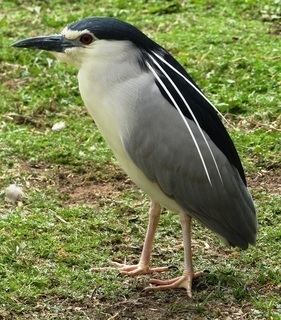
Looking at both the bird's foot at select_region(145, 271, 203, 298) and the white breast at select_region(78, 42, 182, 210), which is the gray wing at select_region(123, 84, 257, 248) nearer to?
the white breast at select_region(78, 42, 182, 210)

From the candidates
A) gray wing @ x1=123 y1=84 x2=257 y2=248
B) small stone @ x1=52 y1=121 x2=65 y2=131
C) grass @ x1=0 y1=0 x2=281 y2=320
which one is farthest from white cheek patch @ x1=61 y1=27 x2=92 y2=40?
small stone @ x1=52 y1=121 x2=65 y2=131

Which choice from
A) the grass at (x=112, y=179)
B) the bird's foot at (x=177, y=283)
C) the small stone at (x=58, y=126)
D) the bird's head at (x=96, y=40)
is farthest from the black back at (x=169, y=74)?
the small stone at (x=58, y=126)

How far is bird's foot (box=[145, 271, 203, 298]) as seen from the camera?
4754 millimetres

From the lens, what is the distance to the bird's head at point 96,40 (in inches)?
180

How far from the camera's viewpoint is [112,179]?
6.08 m

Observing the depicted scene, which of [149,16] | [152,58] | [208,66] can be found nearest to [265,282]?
[152,58]

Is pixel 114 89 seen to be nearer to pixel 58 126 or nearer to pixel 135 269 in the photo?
pixel 135 269

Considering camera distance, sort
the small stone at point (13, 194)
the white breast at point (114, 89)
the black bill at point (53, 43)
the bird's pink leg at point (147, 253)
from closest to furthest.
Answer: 1. the white breast at point (114, 89)
2. the black bill at point (53, 43)
3. the bird's pink leg at point (147, 253)
4. the small stone at point (13, 194)

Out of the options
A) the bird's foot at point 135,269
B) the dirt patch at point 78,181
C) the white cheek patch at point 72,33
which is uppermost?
the white cheek patch at point 72,33

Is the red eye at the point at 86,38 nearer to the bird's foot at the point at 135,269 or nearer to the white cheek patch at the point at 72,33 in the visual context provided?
the white cheek patch at the point at 72,33

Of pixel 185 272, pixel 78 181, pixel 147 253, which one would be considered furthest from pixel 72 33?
pixel 78 181

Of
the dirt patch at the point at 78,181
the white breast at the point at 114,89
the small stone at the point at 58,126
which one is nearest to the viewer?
the white breast at the point at 114,89

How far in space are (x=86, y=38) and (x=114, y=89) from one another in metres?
0.29

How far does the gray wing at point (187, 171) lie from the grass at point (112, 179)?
1.03 feet
